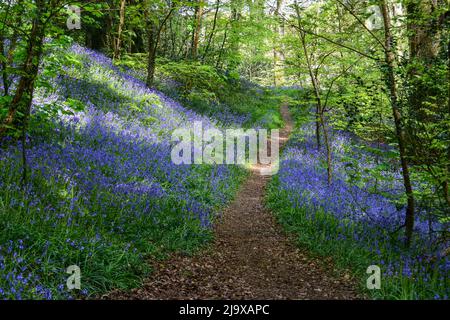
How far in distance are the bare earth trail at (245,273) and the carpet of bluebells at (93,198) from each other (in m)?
0.31

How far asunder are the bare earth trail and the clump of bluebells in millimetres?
395

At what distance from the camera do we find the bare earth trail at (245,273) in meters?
4.63

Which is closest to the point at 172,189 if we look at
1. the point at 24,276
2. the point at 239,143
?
the point at 24,276

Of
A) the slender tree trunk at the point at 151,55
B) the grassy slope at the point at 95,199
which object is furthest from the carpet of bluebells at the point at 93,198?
the slender tree trunk at the point at 151,55

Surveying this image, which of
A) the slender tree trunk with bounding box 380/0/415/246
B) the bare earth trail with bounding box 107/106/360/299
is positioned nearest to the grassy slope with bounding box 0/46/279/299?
the bare earth trail with bounding box 107/106/360/299

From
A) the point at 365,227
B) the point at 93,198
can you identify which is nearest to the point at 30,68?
the point at 93,198

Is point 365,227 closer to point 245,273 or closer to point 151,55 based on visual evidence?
point 245,273

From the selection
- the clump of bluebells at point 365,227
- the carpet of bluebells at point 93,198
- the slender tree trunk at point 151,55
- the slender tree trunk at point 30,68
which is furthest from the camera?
the slender tree trunk at point 151,55

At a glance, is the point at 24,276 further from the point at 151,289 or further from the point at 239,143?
the point at 239,143

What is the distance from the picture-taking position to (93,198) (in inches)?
225

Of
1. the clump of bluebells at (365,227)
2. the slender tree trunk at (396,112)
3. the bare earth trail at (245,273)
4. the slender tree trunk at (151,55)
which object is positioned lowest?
the bare earth trail at (245,273)

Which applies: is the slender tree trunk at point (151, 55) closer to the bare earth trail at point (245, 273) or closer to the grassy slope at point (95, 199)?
the grassy slope at point (95, 199)

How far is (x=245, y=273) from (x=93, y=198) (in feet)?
9.16
